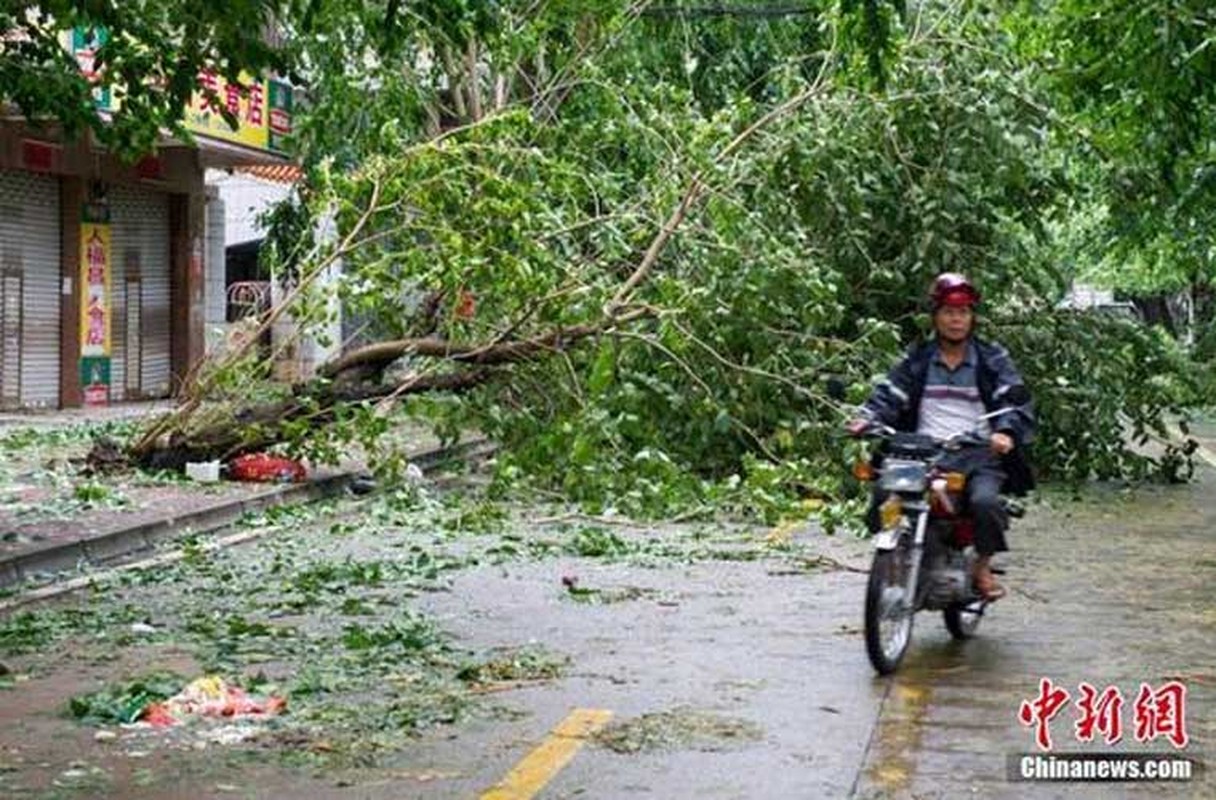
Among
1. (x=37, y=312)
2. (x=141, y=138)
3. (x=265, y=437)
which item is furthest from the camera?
(x=37, y=312)

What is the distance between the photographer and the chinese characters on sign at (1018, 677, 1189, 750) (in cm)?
715

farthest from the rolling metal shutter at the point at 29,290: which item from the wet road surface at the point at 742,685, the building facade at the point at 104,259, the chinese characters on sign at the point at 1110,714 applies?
the chinese characters on sign at the point at 1110,714

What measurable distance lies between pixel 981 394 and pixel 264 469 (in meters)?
9.60

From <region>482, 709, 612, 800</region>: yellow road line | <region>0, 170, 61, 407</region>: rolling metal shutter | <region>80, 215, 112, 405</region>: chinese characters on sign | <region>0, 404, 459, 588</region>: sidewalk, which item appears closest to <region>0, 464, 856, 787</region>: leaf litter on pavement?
<region>482, 709, 612, 800</region>: yellow road line

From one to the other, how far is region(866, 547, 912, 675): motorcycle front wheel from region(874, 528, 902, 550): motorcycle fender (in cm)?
3

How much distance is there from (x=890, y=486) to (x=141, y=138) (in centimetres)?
704

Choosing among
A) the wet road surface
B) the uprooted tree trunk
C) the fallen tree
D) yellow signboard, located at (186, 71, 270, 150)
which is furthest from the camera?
yellow signboard, located at (186, 71, 270, 150)

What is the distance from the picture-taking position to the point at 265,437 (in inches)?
669

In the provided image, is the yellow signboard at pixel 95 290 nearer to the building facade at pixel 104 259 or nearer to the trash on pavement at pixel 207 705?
the building facade at pixel 104 259

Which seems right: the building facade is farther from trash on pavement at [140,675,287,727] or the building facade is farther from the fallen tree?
trash on pavement at [140,675,287,727]

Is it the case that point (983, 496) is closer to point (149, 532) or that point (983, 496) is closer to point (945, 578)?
point (945, 578)

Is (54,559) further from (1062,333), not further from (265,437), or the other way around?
(1062,333)

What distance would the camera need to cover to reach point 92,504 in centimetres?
1488

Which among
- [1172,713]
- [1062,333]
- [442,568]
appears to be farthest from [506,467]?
[1172,713]
